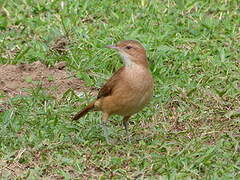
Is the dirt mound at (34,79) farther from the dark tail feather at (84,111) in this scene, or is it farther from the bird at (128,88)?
the bird at (128,88)

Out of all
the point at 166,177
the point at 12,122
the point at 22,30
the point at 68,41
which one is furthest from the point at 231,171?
the point at 22,30

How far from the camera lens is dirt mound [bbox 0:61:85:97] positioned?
1034cm

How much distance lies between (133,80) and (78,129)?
1056 millimetres

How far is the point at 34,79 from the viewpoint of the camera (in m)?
10.6

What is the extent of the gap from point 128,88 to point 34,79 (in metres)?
2.22

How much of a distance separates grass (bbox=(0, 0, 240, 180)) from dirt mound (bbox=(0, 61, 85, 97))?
0.15 meters

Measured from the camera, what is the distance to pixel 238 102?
995 centimetres

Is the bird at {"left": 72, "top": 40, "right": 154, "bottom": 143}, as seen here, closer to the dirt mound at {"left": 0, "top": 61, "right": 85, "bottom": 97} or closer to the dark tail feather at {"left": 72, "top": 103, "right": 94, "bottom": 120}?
the dark tail feather at {"left": 72, "top": 103, "right": 94, "bottom": 120}

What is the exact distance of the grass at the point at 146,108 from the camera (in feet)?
26.9

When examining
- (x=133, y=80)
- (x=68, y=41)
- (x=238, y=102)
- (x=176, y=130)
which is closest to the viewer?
(x=133, y=80)

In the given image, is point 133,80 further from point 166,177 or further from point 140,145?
point 166,177

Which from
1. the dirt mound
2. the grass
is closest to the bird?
the grass

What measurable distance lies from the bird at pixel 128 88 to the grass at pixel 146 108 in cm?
38

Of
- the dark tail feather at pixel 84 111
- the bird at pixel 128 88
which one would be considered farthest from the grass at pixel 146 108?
the bird at pixel 128 88
